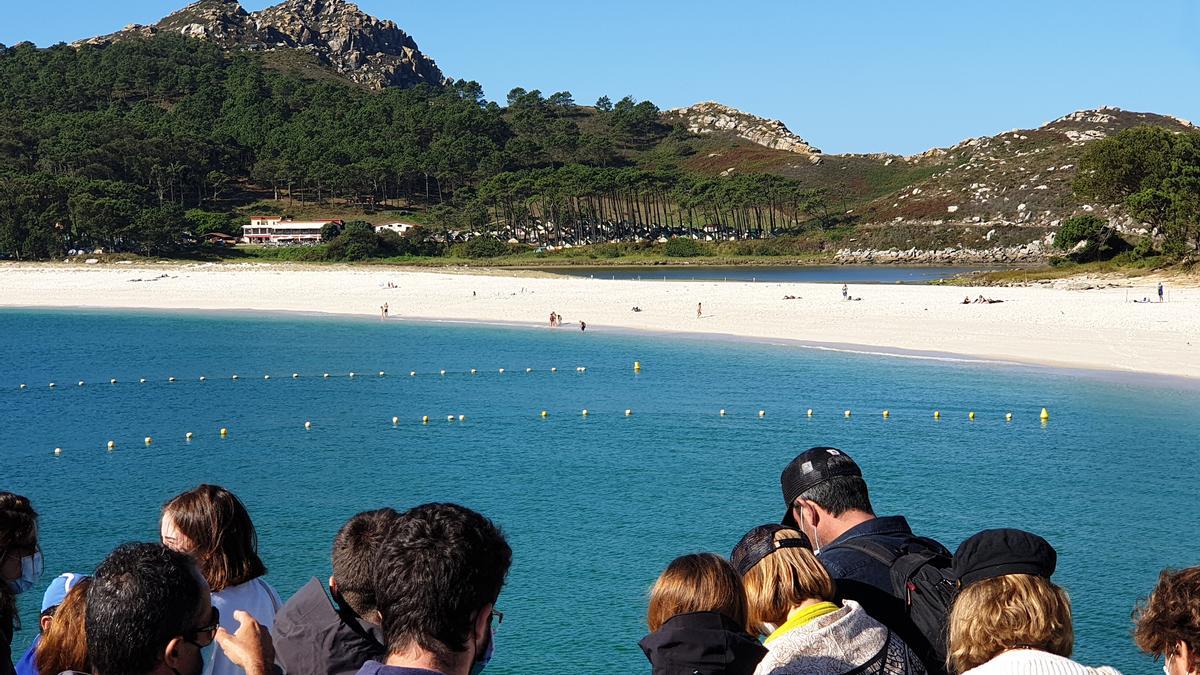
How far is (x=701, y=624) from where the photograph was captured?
4215 millimetres

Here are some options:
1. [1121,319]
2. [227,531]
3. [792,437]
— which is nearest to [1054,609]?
[227,531]

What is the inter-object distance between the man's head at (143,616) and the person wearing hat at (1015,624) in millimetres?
2644

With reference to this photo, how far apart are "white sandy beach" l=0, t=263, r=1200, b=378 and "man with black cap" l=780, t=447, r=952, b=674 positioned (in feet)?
99.8

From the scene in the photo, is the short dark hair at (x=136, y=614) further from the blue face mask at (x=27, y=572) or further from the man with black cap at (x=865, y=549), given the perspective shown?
the man with black cap at (x=865, y=549)

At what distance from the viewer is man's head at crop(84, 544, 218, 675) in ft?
11.7

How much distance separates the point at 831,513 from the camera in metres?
5.43

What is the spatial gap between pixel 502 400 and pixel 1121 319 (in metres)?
25.7

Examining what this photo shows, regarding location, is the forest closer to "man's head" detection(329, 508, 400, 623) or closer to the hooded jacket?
"man's head" detection(329, 508, 400, 623)

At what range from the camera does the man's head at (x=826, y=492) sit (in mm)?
5367

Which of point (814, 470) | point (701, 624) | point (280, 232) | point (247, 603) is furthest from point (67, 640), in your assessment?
point (280, 232)

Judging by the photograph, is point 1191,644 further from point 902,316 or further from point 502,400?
point 902,316

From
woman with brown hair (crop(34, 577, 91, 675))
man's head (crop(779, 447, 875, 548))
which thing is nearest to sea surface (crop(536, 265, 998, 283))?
man's head (crop(779, 447, 875, 548))

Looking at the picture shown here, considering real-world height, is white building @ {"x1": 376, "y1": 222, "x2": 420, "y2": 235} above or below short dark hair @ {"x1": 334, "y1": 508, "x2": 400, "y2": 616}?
above

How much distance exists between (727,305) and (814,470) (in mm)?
49972
